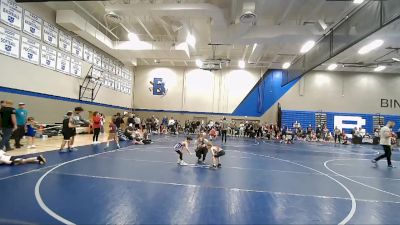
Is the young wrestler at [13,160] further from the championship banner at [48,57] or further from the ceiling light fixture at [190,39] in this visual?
the ceiling light fixture at [190,39]

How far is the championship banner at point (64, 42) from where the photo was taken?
1527 centimetres

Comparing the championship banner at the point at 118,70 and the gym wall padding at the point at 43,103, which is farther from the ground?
the championship banner at the point at 118,70

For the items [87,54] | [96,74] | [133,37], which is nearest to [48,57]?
[87,54]

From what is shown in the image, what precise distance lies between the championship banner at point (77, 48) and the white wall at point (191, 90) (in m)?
11.0

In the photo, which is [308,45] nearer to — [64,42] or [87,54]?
[87,54]

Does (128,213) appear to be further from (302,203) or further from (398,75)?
(398,75)

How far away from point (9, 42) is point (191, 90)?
18072 millimetres

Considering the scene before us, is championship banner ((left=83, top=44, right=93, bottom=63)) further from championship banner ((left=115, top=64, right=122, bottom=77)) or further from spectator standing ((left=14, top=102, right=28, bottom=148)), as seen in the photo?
spectator standing ((left=14, top=102, right=28, bottom=148))

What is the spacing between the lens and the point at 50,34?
14.4 m

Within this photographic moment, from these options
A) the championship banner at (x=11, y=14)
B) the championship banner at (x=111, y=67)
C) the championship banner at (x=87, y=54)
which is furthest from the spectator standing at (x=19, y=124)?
the championship banner at (x=111, y=67)

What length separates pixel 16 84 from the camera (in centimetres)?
1257

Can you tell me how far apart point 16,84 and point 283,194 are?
13.0 metres

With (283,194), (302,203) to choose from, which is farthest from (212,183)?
(302,203)

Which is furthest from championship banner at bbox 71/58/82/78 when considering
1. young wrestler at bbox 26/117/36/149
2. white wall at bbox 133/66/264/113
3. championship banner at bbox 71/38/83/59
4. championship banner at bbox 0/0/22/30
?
white wall at bbox 133/66/264/113
